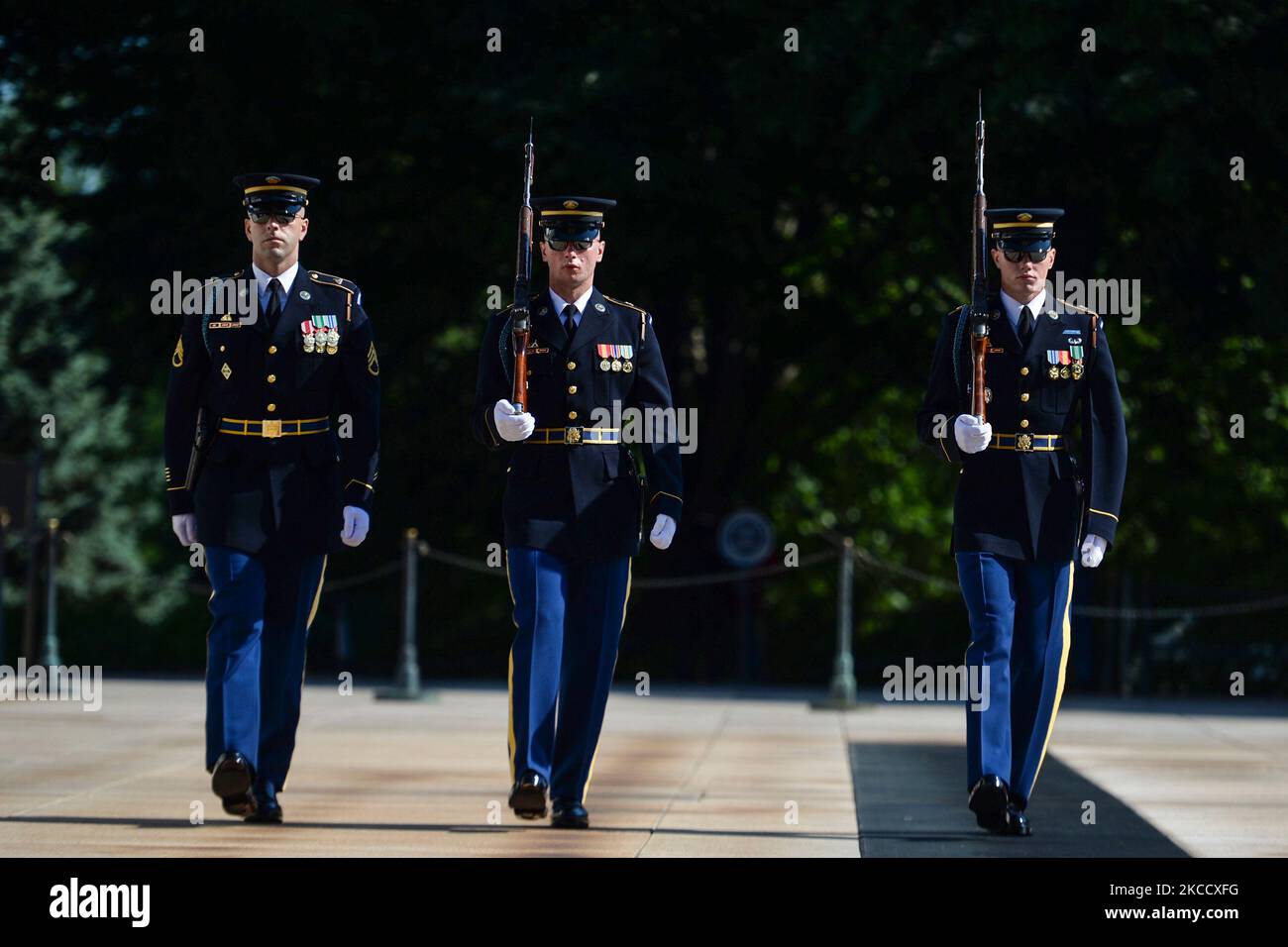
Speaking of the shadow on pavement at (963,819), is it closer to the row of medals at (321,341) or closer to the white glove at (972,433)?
the white glove at (972,433)

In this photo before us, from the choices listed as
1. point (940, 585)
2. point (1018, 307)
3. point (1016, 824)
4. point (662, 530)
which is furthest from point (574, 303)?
point (940, 585)

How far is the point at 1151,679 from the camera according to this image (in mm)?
20328

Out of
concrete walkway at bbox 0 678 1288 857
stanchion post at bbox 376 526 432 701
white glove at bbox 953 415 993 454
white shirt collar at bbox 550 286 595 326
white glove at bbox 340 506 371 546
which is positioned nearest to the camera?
concrete walkway at bbox 0 678 1288 857

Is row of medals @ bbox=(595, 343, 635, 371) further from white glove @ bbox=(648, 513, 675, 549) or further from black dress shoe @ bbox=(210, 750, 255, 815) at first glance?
black dress shoe @ bbox=(210, 750, 255, 815)

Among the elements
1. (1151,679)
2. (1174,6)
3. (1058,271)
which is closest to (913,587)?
(1151,679)

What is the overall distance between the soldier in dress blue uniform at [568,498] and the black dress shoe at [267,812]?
2.71 ft

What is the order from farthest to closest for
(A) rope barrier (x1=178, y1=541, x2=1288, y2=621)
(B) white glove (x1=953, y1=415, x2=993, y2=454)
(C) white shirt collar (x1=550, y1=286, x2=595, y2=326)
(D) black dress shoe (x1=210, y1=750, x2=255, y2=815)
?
(A) rope barrier (x1=178, y1=541, x2=1288, y2=621)
(C) white shirt collar (x1=550, y1=286, x2=595, y2=326)
(B) white glove (x1=953, y1=415, x2=993, y2=454)
(D) black dress shoe (x1=210, y1=750, x2=255, y2=815)

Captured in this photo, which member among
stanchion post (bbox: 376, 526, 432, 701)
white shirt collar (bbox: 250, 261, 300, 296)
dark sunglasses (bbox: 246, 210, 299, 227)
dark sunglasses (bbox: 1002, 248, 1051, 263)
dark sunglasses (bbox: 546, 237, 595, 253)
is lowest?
stanchion post (bbox: 376, 526, 432, 701)

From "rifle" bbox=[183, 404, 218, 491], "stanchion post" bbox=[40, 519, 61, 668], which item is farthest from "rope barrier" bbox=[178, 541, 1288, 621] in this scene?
"rifle" bbox=[183, 404, 218, 491]

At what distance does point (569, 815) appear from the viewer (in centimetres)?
814

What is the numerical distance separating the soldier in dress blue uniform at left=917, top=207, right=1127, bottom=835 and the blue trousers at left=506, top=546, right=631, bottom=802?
1.23 m

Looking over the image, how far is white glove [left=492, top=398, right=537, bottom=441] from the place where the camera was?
8.14 m
